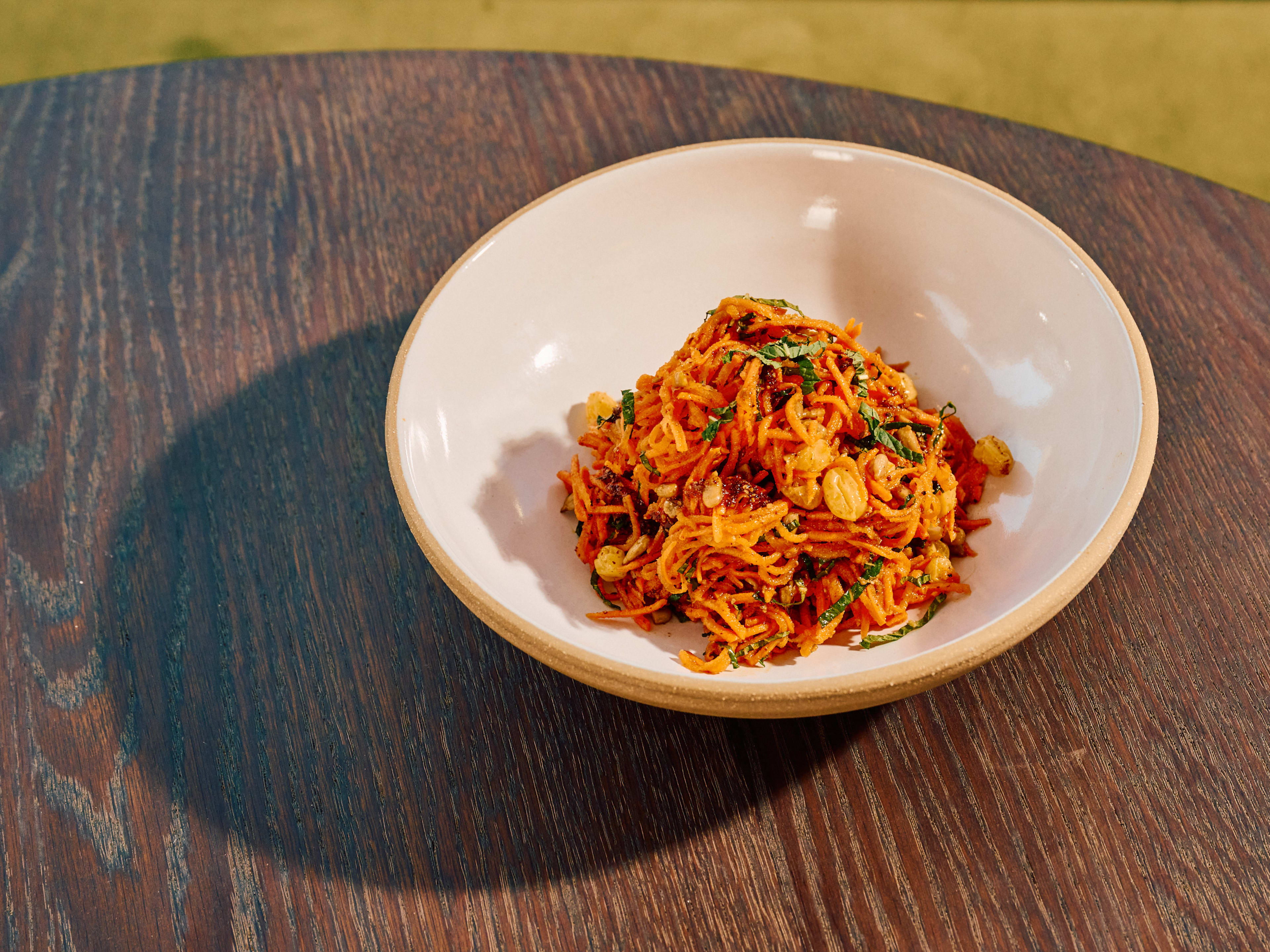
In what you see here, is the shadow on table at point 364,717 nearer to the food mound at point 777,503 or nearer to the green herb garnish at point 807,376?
the food mound at point 777,503

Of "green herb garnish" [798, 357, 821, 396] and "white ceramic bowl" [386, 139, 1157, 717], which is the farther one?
"green herb garnish" [798, 357, 821, 396]

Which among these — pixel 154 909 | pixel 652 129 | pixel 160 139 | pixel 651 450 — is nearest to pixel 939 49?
pixel 652 129

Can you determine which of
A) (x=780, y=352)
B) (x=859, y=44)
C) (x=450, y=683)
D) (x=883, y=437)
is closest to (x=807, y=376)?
(x=780, y=352)

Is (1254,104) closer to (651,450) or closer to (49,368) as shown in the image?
(651,450)

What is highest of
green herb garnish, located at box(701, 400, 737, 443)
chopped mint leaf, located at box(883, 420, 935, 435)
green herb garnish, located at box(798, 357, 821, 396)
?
green herb garnish, located at box(798, 357, 821, 396)

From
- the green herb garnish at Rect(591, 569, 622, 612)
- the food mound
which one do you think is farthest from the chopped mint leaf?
the green herb garnish at Rect(591, 569, 622, 612)

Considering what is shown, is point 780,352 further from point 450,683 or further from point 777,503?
point 450,683

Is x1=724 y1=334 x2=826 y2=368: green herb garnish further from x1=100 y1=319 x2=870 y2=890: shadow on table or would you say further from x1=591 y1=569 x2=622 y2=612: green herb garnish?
x1=100 y1=319 x2=870 y2=890: shadow on table

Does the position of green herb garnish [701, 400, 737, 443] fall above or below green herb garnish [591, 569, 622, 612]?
above
